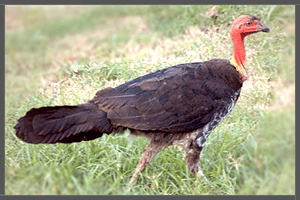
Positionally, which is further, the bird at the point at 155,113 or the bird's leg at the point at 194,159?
the bird's leg at the point at 194,159

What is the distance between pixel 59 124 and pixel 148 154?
3.21 feet

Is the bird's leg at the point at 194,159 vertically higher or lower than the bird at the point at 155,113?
lower

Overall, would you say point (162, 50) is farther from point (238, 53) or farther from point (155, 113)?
point (155, 113)

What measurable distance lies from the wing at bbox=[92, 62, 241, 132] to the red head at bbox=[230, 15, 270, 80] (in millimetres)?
347

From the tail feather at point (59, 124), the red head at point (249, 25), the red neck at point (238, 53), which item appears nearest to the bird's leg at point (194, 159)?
the tail feather at point (59, 124)

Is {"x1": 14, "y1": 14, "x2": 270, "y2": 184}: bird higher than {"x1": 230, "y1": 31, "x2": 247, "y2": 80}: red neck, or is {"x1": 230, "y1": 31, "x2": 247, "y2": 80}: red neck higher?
{"x1": 230, "y1": 31, "x2": 247, "y2": 80}: red neck

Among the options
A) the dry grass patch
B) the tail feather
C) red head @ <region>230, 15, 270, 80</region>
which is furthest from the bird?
the dry grass patch

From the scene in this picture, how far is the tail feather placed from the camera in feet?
14.1

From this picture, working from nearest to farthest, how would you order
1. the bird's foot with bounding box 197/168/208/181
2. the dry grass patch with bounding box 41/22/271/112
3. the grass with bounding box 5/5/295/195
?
the grass with bounding box 5/5/295/195
the bird's foot with bounding box 197/168/208/181
the dry grass patch with bounding box 41/22/271/112

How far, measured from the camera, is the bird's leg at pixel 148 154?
455 centimetres

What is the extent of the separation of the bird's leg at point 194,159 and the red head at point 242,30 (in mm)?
936

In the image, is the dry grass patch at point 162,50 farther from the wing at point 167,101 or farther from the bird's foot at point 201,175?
the bird's foot at point 201,175

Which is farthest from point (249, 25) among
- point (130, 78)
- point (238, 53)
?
point (130, 78)

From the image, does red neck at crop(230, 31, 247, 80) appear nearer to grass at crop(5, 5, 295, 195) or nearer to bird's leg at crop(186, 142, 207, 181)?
grass at crop(5, 5, 295, 195)
